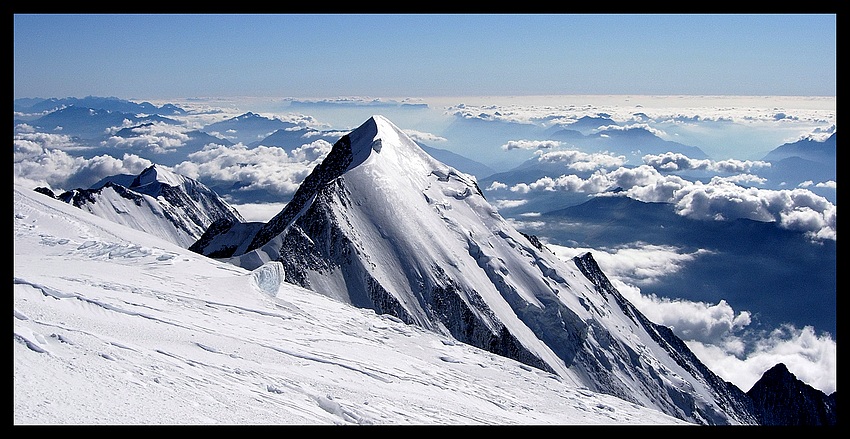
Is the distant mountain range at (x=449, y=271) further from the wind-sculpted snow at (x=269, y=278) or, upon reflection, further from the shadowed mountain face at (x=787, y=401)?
the wind-sculpted snow at (x=269, y=278)

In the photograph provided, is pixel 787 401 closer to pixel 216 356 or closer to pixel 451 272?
pixel 451 272

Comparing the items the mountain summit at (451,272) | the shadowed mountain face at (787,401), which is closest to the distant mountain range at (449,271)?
the mountain summit at (451,272)

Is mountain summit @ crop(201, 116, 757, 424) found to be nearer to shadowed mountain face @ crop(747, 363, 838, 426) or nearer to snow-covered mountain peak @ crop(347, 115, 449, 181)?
snow-covered mountain peak @ crop(347, 115, 449, 181)

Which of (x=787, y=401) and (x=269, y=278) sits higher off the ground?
(x=269, y=278)

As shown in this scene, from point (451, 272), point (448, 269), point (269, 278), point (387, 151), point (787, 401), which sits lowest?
point (787, 401)

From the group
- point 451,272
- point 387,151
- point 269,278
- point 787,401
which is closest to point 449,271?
point 451,272
